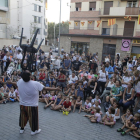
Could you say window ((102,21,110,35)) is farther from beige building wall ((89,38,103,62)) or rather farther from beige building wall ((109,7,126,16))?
beige building wall ((109,7,126,16))

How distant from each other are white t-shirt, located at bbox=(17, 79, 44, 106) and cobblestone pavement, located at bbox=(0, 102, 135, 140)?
1.13 metres

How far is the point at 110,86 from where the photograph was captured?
24.5 ft

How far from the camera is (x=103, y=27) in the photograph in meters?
21.9

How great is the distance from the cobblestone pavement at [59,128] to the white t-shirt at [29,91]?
3.70 feet

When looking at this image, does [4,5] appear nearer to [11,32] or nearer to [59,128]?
[11,32]

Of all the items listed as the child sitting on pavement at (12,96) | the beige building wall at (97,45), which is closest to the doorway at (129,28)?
the beige building wall at (97,45)

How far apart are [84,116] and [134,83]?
2.86 m

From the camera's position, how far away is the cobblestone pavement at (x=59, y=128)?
4555 mm

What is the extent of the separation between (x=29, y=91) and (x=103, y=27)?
65.7ft

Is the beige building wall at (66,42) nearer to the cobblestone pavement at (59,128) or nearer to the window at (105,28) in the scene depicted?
the window at (105,28)

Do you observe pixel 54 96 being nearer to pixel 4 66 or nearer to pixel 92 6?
pixel 4 66

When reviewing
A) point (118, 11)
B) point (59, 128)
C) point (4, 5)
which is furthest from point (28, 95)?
point (118, 11)

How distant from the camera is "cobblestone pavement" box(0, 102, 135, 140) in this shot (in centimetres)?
455

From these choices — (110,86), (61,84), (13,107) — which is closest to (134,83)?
(110,86)
